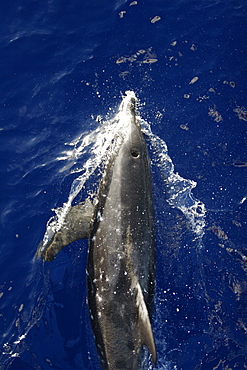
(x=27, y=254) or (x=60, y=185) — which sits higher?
(x=60, y=185)

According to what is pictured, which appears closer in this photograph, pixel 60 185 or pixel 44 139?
pixel 60 185

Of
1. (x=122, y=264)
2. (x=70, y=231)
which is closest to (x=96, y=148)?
(x=70, y=231)

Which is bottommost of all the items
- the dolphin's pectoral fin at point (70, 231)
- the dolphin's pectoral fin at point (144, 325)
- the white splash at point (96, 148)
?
the dolphin's pectoral fin at point (144, 325)

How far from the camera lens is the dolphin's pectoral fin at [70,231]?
27.6 feet

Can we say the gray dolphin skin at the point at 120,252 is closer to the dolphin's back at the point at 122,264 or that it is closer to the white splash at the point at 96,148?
the dolphin's back at the point at 122,264

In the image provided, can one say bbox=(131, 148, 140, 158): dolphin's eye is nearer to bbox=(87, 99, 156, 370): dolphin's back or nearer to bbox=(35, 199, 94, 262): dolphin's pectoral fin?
bbox=(87, 99, 156, 370): dolphin's back

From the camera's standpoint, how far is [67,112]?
10633 mm

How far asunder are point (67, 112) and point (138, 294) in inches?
226

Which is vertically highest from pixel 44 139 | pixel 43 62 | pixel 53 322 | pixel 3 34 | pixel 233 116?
pixel 3 34

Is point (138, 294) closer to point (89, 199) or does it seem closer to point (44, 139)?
point (89, 199)

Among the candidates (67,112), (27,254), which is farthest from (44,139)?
(27,254)

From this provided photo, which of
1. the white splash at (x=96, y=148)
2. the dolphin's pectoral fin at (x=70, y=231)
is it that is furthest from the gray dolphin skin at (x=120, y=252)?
the white splash at (x=96, y=148)

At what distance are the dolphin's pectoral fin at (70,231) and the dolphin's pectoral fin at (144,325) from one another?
198 centimetres

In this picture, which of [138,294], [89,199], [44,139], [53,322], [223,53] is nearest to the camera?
[138,294]
